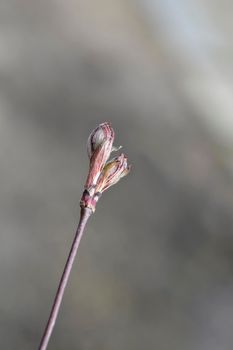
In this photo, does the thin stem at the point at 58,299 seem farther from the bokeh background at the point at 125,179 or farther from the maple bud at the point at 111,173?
the bokeh background at the point at 125,179

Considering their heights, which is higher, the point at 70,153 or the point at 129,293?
the point at 70,153

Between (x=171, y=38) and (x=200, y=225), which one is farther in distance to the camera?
(x=171, y=38)

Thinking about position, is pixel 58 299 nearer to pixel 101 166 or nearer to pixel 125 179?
pixel 101 166

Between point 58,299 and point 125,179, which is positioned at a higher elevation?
point 125,179

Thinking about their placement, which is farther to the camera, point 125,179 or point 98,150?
point 125,179

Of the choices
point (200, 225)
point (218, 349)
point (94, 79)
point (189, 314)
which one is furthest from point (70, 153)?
point (218, 349)

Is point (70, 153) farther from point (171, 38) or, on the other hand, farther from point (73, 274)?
point (171, 38)

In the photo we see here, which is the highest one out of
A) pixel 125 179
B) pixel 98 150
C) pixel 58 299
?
pixel 125 179

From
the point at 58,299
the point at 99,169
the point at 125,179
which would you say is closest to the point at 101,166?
the point at 99,169
